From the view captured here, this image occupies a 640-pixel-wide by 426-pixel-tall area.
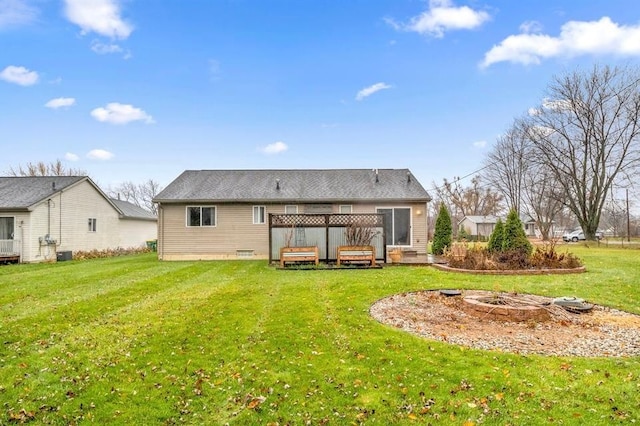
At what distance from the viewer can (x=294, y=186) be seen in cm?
1669

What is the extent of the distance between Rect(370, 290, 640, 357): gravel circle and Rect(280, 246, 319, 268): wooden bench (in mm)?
5922

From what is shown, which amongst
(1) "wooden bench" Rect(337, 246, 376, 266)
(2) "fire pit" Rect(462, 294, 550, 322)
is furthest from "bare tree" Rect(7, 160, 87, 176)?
(2) "fire pit" Rect(462, 294, 550, 322)

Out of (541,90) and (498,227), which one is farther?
(541,90)

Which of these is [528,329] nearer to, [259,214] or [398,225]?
[398,225]

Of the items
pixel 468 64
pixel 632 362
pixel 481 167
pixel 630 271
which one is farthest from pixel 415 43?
pixel 481 167

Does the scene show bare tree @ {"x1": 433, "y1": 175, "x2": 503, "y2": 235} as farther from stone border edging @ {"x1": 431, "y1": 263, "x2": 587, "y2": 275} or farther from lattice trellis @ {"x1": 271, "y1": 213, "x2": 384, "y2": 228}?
stone border edging @ {"x1": 431, "y1": 263, "x2": 587, "y2": 275}

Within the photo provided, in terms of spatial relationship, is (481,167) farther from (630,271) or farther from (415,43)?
(630,271)

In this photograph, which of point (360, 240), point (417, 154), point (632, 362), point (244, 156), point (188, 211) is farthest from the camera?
point (244, 156)

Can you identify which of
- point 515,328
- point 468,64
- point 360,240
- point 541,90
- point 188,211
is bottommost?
point 515,328

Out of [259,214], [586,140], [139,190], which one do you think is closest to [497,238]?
[259,214]

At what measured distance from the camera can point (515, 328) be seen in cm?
521

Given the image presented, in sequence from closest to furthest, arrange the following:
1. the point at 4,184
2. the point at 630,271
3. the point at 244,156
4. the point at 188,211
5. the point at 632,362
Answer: the point at 632,362 < the point at 630,271 < the point at 188,211 < the point at 4,184 < the point at 244,156

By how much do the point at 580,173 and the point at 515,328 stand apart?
92.0 ft

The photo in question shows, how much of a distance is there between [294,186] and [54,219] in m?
11.1
